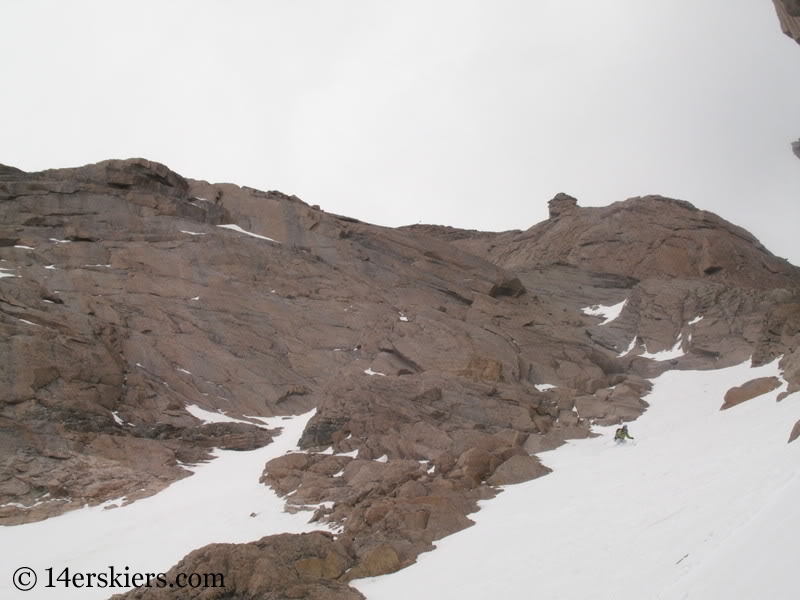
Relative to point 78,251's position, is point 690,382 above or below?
below

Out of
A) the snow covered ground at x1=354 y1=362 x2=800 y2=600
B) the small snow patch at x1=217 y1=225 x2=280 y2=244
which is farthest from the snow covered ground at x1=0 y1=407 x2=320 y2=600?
the small snow patch at x1=217 y1=225 x2=280 y2=244

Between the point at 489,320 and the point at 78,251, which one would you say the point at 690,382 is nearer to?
the point at 489,320

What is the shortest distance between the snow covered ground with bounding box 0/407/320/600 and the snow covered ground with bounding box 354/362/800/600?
566 cm

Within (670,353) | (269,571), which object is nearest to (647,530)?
(269,571)

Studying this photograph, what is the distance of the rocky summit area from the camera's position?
19781 mm

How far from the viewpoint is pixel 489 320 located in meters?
39.0

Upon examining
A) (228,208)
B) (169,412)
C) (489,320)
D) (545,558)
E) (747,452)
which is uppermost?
(228,208)

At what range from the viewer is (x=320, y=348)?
119 ft

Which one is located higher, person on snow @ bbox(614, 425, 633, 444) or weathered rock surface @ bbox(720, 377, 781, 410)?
weathered rock surface @ bbox(720, 377, 781, 410)

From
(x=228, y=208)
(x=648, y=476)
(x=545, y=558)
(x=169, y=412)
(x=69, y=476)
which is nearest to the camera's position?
(x=545, y=558)

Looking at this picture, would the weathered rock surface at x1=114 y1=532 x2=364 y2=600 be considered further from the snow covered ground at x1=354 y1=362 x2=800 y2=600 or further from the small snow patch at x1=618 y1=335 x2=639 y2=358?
the small snow patch at x1=618 y1=335 x2=639 y2=358

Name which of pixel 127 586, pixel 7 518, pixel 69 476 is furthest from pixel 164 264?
pixel 127 586

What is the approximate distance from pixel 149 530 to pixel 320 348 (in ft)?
55.1

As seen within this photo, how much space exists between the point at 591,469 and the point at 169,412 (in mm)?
19319
